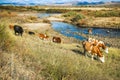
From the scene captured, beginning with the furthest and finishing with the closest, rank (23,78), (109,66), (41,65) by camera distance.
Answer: (109,66) → (41,65) → (23,78)

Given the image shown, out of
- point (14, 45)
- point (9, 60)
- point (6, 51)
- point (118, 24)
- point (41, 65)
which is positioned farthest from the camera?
point (118, 24)

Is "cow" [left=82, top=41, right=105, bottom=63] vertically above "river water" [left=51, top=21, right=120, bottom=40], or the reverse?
"cow" [left=82, top=41, right=105, bottom=63]

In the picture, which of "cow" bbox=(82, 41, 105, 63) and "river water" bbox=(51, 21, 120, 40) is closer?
"cow" bbox=(82, 41, 105, 63)

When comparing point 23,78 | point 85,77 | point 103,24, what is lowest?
point 103,24

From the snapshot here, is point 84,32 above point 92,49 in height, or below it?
below

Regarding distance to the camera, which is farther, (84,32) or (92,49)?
(84,32)

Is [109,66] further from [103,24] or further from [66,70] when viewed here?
[103,24]

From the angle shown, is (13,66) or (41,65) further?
(41,65)

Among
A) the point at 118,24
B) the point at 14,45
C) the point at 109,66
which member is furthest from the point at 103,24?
the point at 14,45

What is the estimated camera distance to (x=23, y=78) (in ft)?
21.5

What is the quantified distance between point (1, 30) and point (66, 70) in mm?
2943

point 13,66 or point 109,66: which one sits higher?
point 13,66

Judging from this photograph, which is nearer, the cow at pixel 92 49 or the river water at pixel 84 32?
the cow at pixel 92 49

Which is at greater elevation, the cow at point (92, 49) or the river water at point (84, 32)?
the cow at point (92, 49)
